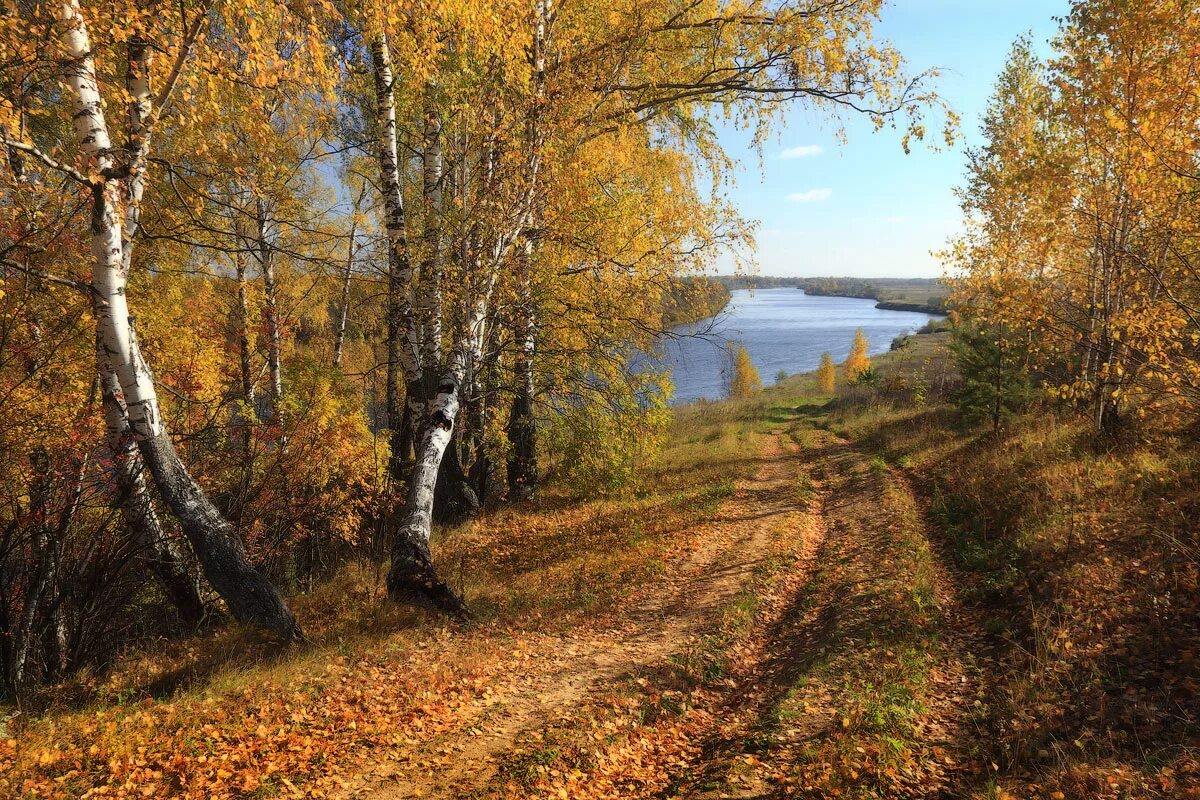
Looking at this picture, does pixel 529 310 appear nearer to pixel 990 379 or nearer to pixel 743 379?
pixel 990 379

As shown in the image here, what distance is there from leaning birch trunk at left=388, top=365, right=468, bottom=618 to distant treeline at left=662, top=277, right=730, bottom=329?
5161mm

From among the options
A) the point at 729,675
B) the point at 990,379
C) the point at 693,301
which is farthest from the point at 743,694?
the point at 990,379

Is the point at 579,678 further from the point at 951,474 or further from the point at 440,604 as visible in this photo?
the point at 951,474

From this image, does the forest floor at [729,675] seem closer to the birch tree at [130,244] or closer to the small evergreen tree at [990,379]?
the birch tree at [130,244]

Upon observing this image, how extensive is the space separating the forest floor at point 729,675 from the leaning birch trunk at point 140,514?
1.96ft

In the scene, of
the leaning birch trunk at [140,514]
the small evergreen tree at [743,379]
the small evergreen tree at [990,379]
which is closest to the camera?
the leaning birch trunk at [140,514]

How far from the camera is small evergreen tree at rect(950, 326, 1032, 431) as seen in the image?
1684 centimetres

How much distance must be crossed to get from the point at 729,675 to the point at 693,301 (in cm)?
786

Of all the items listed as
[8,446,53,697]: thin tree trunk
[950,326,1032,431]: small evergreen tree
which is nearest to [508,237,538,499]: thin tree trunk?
[8,446,53,697]: thin tree trunk

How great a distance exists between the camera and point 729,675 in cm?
685

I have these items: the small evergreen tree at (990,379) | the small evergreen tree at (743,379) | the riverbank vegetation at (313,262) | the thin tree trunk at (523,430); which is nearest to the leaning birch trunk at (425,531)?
the riverbank vegetation at (313,262)

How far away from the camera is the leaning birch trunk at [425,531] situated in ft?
25.5

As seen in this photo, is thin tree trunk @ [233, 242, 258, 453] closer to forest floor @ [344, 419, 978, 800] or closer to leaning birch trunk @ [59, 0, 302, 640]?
leaning birch trunk @ [59, 0, 302, 640]

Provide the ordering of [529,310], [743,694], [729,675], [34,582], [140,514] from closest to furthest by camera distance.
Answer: [34,582] < [140,514] < [743,694] < [729,675] < [529,310]
